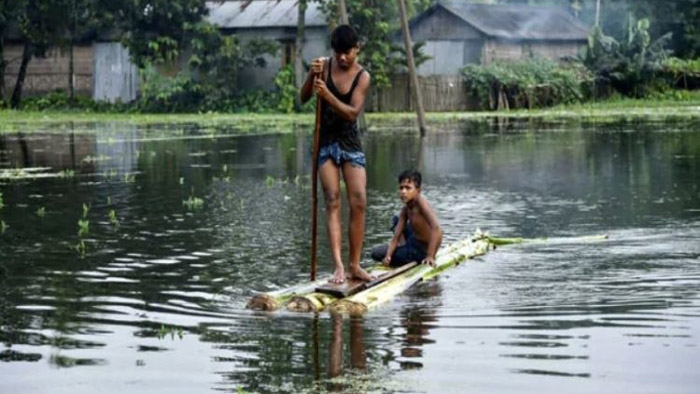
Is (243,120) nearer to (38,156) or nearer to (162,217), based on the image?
(38,156)

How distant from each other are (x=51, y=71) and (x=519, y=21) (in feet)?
64.9

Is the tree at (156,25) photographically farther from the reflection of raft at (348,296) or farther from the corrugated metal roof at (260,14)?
Answer: the reflection of raft at (348,296)

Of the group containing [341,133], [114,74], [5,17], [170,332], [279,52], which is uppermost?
[5,17]

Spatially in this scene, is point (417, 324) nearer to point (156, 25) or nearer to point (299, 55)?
point (299, 55)

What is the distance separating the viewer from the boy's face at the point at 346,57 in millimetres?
10984

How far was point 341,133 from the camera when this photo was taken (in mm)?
11211

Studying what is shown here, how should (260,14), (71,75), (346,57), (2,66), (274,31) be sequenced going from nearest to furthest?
(346,57)
(274,31)
(260,14)
(2,66)
(71,75)

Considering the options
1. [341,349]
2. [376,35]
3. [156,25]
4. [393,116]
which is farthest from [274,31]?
[341,349]

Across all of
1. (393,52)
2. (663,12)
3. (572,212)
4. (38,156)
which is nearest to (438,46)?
(393,52)

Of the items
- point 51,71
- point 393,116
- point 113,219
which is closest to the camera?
point 113,219

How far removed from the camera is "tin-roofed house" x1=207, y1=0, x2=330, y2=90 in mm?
58250

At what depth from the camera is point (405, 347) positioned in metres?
9.02

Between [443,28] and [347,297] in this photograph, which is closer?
[347,297]

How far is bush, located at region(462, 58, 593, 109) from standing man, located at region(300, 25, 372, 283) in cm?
4179
